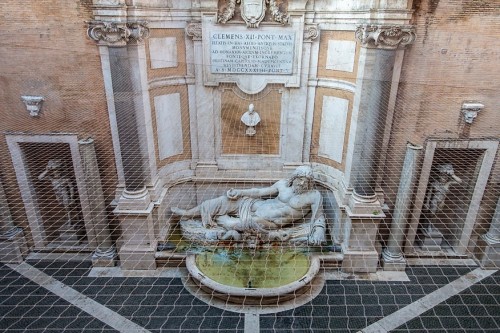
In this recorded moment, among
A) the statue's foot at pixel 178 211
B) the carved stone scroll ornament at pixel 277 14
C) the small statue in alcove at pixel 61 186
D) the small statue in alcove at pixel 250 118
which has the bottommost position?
the statue's foot at pixel 178 211

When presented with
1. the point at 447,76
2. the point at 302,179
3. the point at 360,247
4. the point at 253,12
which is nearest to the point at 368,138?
the point at 302,179

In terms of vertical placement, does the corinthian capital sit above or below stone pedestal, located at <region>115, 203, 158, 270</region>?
above

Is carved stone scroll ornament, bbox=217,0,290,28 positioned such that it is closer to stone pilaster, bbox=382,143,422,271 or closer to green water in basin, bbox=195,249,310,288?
stone pilaster, bbox=382,143,422,271

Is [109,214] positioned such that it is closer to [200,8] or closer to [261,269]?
[261,269]

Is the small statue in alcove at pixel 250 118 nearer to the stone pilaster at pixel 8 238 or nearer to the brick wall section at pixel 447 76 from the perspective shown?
the brick wall section at pixel 447 76

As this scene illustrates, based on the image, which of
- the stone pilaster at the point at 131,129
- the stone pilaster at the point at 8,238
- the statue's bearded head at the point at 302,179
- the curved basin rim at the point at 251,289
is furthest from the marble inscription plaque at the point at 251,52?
the stone pilaster at the point at 8,238

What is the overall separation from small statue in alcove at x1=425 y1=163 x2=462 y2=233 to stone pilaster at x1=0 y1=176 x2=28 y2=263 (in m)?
2.88

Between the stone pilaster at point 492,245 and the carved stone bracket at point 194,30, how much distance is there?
2.34m

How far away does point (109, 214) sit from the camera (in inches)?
102

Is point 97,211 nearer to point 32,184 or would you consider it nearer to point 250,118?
point 32,184

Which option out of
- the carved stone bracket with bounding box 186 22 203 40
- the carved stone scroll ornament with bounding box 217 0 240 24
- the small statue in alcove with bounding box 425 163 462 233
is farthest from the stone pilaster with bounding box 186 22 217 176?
the small statue in alcove with bounding box 425 163 462 233

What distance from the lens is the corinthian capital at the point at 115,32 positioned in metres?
2.05

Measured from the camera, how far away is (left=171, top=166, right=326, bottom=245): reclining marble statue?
8.07 ft

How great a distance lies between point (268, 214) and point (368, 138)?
817 millimetres
